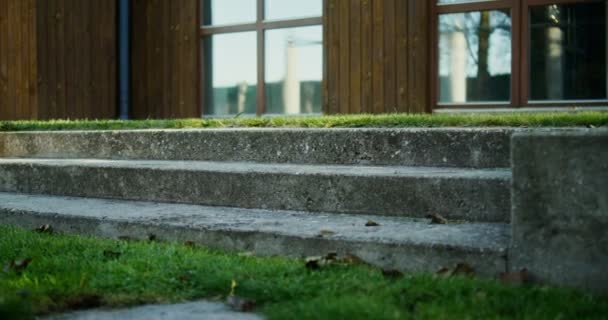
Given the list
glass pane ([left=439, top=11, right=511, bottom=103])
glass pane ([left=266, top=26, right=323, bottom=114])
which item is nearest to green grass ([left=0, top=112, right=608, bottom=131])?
glass pane ([left=439, top=11, right=511, bottom=103])

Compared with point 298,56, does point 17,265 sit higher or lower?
lower

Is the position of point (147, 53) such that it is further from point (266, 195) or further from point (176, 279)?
point (176, 279)

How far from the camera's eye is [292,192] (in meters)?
4.12

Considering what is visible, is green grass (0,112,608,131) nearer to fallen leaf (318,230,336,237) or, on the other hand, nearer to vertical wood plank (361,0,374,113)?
fallen leaf (318,230,336,237)

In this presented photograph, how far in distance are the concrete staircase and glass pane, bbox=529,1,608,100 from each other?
3.43 m

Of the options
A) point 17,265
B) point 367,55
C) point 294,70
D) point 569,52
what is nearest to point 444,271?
point 17,265

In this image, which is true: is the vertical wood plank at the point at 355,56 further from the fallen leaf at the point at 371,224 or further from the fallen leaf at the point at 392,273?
the fallen leaf at the point at 392,273

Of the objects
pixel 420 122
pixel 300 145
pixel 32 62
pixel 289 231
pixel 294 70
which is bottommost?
pixel 289 231

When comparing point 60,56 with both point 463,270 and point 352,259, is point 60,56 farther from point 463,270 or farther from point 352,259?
point 463,270

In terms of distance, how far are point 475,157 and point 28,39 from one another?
6.79 meters

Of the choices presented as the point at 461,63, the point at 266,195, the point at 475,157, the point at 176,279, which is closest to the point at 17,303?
the point at 176,279

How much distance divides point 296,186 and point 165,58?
246 inches

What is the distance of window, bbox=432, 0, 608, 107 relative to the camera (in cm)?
721

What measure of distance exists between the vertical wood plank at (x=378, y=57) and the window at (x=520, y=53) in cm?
55
